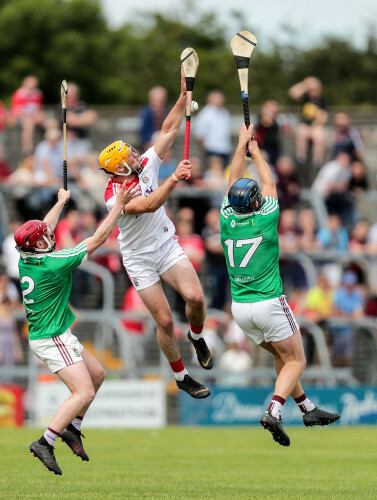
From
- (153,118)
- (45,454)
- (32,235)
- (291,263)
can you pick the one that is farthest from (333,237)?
(45,454)

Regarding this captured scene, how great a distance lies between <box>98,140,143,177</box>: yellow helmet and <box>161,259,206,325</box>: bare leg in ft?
4.07

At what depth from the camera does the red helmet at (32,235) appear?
11.2m

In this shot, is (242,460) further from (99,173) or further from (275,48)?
(275,48)

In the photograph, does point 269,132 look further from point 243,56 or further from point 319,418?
point 319,418

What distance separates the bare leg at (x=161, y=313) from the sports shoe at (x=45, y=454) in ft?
6.43

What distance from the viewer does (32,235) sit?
36.9ft

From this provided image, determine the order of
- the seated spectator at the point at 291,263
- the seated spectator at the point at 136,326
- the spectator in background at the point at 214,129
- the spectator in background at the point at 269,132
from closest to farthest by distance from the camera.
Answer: the seated spectator at the point at 136,326 → the seated spectator at the point at 291,263 → the spectator in background at the point at 269,132 → the spectator in background at the point at 214,129

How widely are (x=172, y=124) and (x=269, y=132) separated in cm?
1047

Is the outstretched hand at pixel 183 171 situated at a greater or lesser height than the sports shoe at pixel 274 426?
greater

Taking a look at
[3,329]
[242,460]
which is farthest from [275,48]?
[242,460]

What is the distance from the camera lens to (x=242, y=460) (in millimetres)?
15250

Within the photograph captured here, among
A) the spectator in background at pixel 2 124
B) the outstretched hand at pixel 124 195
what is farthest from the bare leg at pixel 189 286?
the spectator in background at pixel 2 124

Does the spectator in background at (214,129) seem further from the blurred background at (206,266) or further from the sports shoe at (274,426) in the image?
the sports shoe at (274,426)

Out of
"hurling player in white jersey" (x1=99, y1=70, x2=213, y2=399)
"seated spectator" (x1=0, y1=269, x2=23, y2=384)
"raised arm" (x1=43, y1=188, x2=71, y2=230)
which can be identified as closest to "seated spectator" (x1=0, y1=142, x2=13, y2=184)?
"seated spectator" (x1=0, y1=269, x2=23, y2=384)
